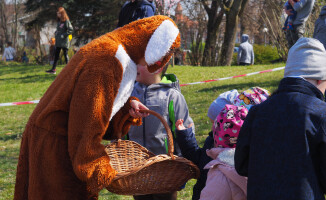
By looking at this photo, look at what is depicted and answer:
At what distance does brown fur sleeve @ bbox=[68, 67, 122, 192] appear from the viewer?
215cm

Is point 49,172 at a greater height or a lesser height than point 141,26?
lesser

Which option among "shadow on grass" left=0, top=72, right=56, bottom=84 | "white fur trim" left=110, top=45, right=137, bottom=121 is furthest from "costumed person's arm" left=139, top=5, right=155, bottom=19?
"shadow on grass" left=0, top=72, right=56, bottom=84

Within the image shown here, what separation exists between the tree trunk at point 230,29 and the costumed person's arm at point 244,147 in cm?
1538

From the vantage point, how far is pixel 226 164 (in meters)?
2.28

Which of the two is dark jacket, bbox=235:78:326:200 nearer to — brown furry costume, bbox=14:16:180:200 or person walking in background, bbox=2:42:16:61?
brown furry costume, bbox=14:16:180:200

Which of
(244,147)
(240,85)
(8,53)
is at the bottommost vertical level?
(8,53)

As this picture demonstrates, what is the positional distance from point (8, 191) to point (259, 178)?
123 inches

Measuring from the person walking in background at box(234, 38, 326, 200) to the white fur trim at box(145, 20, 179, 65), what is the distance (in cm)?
68

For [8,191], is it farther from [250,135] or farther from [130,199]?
[250,135]

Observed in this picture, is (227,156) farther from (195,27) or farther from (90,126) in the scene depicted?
(195,27)

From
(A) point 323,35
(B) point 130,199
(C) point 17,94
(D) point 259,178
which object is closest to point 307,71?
(D) point 259,178

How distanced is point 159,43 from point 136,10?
3314 mm

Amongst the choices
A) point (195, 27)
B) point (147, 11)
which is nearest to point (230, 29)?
point (195, 27)

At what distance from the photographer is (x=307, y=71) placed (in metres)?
2.05
